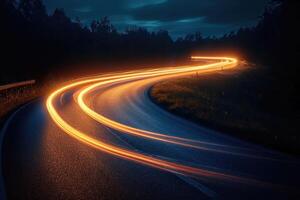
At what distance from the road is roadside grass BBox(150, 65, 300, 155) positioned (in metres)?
0.93

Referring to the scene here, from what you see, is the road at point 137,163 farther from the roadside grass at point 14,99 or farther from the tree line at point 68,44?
the tree line at point 68,44

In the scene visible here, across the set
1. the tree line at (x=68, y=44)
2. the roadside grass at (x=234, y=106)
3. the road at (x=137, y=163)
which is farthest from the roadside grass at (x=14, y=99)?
the tree line at (x=68, y=44)

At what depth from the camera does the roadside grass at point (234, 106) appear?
12.5 metres

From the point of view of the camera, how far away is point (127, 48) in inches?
2864

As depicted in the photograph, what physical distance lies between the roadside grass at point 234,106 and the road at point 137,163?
0.93 meters

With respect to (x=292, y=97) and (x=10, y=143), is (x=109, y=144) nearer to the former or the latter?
(x=10, y=143)

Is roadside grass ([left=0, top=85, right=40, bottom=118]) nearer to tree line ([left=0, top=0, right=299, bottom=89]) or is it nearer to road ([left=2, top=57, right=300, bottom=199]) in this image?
road ([left=2, top=57, right=300, bottom=199])

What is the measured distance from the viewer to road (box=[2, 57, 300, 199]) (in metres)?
7.00

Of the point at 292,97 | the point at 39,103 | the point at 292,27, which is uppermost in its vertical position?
the point at 292,27

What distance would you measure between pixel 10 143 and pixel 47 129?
2227 mm

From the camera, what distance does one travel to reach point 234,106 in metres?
26.6

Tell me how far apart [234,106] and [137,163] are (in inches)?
733

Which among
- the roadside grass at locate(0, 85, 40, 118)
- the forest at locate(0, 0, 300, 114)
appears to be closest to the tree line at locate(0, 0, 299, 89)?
the forest at locate(0, 0, 300, 114)

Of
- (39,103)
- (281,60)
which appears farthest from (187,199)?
(281,60)
